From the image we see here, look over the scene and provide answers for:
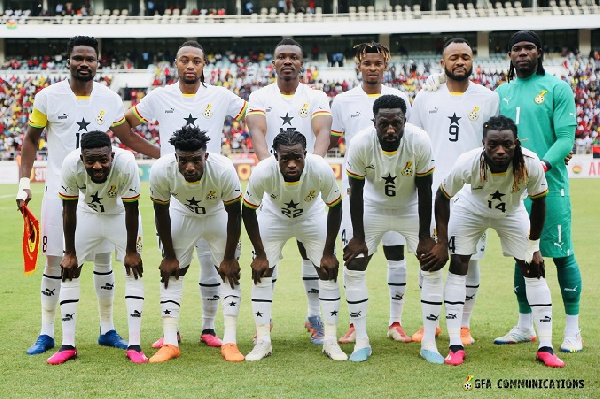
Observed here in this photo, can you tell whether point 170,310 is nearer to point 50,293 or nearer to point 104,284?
point 104,284

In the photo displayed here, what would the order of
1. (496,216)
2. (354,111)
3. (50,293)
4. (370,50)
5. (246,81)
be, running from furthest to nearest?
1. (246,81)
2. (354,111)
3. (370,50)
4. (50,293)
5. (496,216)

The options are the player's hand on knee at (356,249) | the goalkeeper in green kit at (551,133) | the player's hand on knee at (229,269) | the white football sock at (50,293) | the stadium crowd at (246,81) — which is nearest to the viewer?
the player's hand on knee at (356,249)

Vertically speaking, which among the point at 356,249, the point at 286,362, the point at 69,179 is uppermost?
the point at 69,179

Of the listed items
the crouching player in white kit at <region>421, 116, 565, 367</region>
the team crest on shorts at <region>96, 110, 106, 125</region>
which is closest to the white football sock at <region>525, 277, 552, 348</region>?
the crouching player in white kit at <region>421, 116, 565, 367</region>

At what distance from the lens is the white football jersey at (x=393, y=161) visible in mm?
6152

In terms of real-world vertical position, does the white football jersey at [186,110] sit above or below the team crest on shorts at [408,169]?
above

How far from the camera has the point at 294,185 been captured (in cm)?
623

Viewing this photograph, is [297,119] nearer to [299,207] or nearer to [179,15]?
[299,207]

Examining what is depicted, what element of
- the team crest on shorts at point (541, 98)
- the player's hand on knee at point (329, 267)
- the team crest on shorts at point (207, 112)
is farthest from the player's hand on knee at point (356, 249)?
the team crest on shorts at point (541, 98)

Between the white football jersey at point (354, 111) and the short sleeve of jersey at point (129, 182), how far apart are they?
204 cm

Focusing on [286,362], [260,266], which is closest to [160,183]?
[260,266]

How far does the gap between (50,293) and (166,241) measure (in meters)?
1.31

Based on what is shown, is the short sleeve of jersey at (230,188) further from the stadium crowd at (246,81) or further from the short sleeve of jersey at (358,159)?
the stadium crowd at (246,81)

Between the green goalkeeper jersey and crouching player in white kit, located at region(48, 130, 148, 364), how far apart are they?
343 cm
